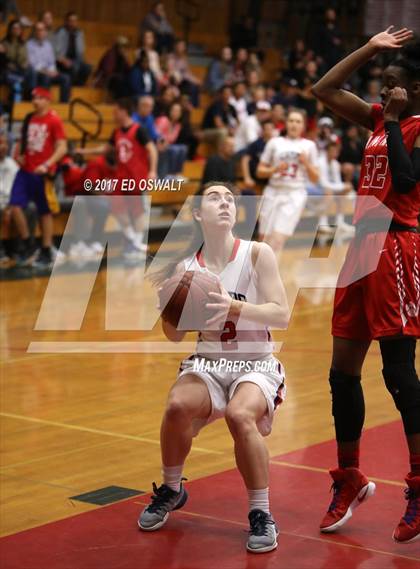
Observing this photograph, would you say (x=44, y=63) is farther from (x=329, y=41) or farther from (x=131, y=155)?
(x=329, y=41)

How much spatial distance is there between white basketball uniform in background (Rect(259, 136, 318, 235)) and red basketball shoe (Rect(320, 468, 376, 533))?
7.49m

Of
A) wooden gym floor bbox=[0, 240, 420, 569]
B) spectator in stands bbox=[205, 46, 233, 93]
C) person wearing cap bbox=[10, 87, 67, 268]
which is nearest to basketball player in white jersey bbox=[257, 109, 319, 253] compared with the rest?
person wearing cap bbox=[10, 87, 67, 268]

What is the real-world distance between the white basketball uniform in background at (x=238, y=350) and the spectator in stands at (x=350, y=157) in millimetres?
13469

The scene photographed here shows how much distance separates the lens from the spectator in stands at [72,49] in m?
18.3

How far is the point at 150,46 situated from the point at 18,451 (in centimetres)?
1371

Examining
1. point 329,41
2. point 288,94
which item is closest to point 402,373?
point 288,94

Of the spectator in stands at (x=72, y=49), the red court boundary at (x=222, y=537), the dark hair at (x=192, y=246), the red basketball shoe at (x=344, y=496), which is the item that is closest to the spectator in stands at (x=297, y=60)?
the spectator in stands at (x=72, y=49)

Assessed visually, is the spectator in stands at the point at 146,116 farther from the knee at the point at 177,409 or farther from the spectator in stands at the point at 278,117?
the knee at the point at 177,409

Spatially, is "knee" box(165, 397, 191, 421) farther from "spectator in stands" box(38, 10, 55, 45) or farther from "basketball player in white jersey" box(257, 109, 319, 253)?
"spectator in stands" box(38, 10, 55, 45)

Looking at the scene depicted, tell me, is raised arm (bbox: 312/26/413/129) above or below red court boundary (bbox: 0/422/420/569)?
above

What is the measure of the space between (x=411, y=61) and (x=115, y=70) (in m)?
14.2

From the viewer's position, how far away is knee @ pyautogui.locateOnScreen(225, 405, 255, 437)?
4.49 metres

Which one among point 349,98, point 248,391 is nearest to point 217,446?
point 248,391

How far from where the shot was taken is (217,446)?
6.14 metres
